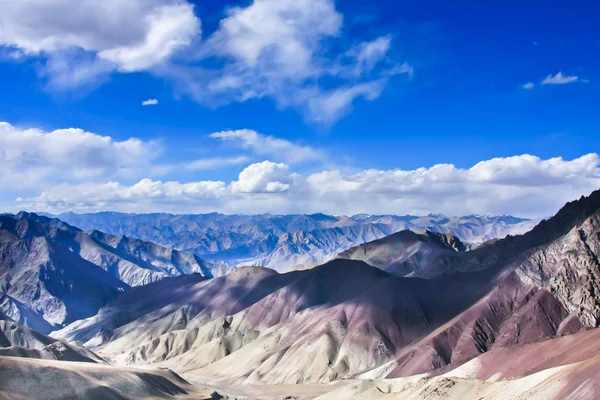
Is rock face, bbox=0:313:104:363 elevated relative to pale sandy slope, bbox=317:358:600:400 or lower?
elevated

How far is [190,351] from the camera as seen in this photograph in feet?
633

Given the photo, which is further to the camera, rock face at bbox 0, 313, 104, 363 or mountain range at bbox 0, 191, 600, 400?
rock face at bbox 0, 313, 104, 363

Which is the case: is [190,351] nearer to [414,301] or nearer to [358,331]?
[358,331]

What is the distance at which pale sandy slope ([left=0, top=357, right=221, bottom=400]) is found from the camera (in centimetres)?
8744

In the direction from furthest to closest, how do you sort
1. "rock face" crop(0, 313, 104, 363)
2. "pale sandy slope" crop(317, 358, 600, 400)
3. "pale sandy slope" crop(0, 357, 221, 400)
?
"rock face" crop(0, 313, 104, 363) → "pale sandy slope" crop(0, 357, 221, 400) → "pale sandy slope" crop(317, 358, 600, 400)

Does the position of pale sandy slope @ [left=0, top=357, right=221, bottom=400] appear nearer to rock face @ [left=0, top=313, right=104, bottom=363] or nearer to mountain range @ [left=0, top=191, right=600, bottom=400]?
mountain range @ [left=0, top=191, right=600, bottom=400]

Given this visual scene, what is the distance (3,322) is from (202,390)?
9240cm

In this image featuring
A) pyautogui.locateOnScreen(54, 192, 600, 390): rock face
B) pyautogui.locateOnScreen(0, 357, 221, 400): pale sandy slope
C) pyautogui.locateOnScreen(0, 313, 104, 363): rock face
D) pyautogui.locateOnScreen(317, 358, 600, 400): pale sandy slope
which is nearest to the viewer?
pyautogui.locateOnScreen(317, 358, 600, 400): pale sandy slope

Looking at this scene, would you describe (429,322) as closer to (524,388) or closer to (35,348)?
(524,388)

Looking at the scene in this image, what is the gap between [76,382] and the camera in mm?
93312

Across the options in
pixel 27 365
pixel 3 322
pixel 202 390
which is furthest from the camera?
pixel 3 322

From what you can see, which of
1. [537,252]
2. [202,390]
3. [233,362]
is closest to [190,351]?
[233,362]

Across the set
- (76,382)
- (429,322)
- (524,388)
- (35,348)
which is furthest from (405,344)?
(35,348)

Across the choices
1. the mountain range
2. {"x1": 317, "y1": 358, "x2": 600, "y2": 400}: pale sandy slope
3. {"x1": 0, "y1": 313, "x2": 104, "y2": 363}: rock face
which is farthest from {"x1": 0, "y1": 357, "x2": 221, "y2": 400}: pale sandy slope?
{"x1": 317, "y1": 358, "x2": 600, "y2": 400}: pale sandy slope
